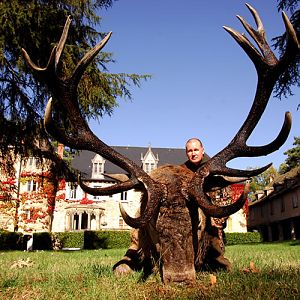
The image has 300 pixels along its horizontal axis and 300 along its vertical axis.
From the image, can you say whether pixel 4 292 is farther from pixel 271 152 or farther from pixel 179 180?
pixel 271 152

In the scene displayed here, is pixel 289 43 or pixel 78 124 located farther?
pixel 78 124

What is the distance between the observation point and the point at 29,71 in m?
12.8

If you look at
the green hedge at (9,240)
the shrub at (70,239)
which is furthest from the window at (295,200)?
the green hedge at (9,240)

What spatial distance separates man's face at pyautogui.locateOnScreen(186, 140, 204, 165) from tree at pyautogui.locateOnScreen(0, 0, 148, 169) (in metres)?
8.00

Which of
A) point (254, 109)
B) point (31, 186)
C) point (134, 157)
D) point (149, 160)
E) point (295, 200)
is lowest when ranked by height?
point (254, 109)

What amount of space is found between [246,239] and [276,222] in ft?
36.5

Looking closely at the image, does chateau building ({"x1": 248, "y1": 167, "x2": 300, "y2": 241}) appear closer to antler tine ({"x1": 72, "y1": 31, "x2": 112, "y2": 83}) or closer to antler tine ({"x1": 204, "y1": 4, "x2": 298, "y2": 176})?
antler tine ({"x1": 204, "y1": 4, "x2": 298, "y2": 176})

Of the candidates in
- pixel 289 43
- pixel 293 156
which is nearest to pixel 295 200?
pixel 293 156

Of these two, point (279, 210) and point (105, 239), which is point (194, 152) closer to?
point (105, 239)

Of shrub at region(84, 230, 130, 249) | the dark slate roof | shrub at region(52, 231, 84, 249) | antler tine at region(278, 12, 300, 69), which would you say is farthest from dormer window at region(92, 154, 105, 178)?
antler tine at region(278, 12, 300, 69)

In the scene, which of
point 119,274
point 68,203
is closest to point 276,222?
point 68,203

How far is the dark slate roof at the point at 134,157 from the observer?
168 feet

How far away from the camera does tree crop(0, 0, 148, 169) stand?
12.7 meters

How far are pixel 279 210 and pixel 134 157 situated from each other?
1913 cm
